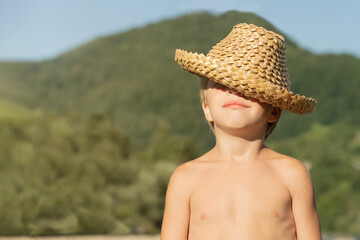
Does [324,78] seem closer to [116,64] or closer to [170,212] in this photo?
[116,64]

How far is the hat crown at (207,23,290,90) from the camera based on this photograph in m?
1.81

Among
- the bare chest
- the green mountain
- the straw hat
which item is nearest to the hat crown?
the straw hat

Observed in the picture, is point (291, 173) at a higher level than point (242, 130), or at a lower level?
lower

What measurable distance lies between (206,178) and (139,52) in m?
14.4

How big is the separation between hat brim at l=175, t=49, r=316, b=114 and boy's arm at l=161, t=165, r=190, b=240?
13.6 inches

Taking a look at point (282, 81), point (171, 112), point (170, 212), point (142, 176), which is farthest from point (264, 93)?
point (171, 112)

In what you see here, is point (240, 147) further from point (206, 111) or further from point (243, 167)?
point (206, 111)

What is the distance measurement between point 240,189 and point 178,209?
228 mm

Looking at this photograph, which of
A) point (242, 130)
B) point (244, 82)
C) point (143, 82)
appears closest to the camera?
point (244, 82)

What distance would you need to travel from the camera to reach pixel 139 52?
52.7 feet

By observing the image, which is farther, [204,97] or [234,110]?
[204,97]

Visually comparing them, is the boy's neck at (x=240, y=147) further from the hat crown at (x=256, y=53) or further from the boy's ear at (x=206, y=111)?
the hat crown at (x=256, y=53)

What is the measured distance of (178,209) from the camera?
1.88 meters

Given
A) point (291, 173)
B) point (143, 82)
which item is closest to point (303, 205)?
point (291, 173)
